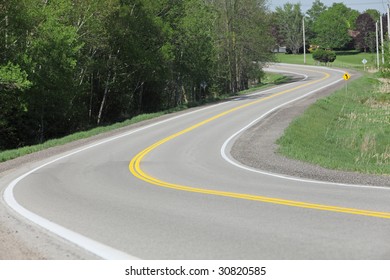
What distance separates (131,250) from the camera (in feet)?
22.3

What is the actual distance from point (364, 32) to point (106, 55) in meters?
109

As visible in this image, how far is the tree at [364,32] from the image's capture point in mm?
128488

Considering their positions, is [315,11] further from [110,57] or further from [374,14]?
[110,57]

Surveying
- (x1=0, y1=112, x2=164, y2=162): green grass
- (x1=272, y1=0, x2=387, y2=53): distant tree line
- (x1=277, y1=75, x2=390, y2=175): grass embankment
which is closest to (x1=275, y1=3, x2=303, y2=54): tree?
(x1=272, y1=0, x2=387, y2=53): distant tree line

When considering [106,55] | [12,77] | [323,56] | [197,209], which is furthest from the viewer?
[323,56]

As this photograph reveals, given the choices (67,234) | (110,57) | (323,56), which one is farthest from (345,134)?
(323,56)

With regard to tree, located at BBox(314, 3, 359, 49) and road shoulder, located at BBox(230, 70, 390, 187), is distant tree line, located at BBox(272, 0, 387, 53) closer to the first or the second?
tree, located at BBox(314, 3, 359, 49)

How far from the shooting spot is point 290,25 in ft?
442

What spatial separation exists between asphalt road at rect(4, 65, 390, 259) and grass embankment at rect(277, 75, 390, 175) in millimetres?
2713

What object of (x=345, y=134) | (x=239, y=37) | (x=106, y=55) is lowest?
(x=345, y=134)

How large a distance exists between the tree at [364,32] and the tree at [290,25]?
15.4 metres

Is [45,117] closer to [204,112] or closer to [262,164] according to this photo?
[204,112]

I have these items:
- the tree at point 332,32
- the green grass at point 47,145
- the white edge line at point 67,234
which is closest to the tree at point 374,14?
the tree at point 332,32

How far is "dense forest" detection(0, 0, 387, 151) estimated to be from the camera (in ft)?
95.1
